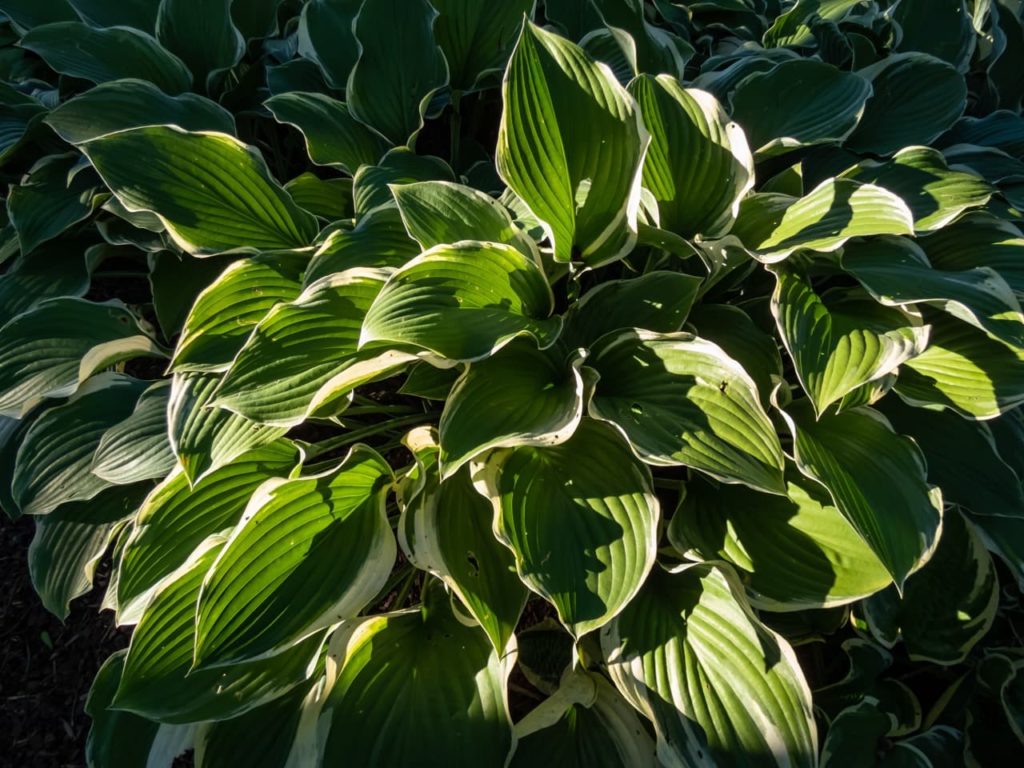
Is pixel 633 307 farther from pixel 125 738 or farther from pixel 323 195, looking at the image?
pixel 125 738

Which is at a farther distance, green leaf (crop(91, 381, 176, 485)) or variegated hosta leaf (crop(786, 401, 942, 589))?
green leaf (crop(91, 381, 176, 485))

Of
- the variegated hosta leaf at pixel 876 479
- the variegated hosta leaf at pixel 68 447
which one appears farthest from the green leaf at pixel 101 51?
the variegated hosta leaf at pixel 876 479

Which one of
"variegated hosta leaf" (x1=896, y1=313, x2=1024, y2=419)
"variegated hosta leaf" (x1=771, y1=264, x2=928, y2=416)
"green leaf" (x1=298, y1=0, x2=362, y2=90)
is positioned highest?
"green leaf" (x1=298, y1=0, x2=362, y2=90)

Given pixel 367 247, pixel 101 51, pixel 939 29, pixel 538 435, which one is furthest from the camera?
pixel 939 29

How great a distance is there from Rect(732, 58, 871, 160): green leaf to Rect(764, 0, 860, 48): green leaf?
436mm

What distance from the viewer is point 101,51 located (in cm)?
176

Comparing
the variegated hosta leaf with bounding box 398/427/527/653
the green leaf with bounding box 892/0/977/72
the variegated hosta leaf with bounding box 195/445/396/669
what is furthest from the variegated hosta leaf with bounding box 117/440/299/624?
the green leaf with bounding box 892/0/977/72

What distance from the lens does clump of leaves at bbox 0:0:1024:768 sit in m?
1.09

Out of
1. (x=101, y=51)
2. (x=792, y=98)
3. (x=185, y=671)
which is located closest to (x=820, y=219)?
(x=792, y=98)

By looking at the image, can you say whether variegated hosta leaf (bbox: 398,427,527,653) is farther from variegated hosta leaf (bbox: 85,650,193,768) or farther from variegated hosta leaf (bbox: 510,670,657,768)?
variegated hosta leaf (bbox: 85,650,193,768)

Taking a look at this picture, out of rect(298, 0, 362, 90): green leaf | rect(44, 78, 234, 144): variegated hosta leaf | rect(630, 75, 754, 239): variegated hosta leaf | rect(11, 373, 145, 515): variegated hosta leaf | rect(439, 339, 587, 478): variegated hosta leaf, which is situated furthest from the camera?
rect(298, 0, 362, 90): green leaf

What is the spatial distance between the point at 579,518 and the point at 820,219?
0.65 m

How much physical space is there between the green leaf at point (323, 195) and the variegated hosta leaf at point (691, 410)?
795 mm

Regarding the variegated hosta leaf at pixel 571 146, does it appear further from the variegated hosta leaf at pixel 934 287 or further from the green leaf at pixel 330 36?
the green leaf at pixel 330 36
